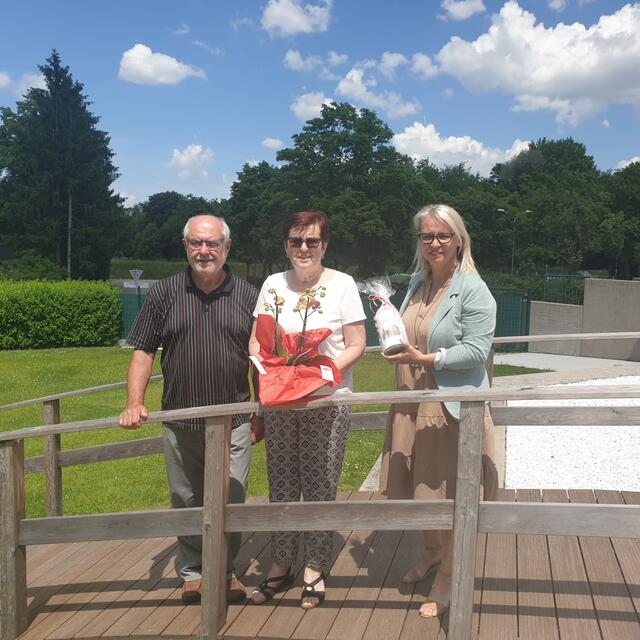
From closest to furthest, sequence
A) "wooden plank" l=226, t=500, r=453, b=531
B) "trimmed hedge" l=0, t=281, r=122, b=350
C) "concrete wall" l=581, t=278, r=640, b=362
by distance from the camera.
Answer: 1. "wooden plank" l=226, t=500, r=453, b=531
2. "concrete wall" l=581, t=278, r=640, b=362
3. "trimmed hedge" l=0, t=281, r=122, b=350

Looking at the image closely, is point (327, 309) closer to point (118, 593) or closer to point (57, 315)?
point (118, 593)

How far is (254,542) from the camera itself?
403 cm

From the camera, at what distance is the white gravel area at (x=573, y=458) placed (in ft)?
20.2

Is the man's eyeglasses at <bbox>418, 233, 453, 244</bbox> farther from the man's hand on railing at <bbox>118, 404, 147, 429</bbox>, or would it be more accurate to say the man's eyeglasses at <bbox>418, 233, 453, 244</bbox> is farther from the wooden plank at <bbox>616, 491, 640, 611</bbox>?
the wooden plank at <bbox>616, 491, 640, 611</bbox>

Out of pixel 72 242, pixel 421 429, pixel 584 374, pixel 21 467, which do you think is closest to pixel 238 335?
pixel 421 429

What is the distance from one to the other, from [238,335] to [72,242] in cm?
5085

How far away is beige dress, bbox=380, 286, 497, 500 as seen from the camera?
301cm

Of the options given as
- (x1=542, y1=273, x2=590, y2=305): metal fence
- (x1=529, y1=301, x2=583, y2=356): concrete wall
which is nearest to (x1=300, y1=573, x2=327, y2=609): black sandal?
(x1=529, y1=301, x2=583, y2=356): concrete wall

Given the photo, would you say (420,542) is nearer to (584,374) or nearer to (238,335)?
(238,335)

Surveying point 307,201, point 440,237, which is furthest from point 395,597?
point 307,201

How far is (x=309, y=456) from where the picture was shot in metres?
3.12

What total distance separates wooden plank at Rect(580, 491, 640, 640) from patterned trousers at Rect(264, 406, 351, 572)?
3.91 feet

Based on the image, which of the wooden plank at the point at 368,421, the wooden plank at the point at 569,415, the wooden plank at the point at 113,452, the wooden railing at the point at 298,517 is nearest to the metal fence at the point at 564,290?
the wooden plank at the point at 569,415

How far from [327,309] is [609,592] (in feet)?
5.83
